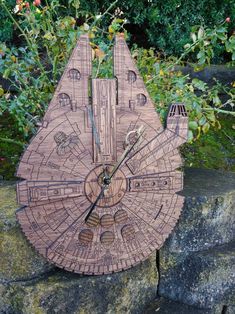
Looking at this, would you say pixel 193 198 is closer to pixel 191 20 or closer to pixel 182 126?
pixel 182 126

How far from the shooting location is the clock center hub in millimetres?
1639

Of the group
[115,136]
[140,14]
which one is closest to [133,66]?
[115,136]

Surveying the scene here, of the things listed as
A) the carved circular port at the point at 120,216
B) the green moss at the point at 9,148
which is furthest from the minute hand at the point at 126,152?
the green moss at the point at 9,148

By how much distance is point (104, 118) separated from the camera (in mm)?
1633

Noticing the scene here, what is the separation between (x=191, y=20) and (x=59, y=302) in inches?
108

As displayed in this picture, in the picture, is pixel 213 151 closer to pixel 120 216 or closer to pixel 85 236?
pixel 120 216

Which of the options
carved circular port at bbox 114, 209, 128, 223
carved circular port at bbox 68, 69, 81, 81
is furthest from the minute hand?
carved circular port at bbox 68, 69, 81, 81

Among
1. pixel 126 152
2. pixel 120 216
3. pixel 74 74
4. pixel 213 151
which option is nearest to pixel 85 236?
pixel 120 216

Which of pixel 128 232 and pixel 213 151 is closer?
pixel 128 232

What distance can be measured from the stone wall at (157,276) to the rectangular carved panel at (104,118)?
482 mm

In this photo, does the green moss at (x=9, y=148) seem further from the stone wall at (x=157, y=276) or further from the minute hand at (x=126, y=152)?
the minute hand at (x=126, y=152)

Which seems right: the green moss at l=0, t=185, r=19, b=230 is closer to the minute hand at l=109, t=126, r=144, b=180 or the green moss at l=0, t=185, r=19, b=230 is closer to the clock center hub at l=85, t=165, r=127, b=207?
the clock center hub at l=85, t=165, r=127, b=207

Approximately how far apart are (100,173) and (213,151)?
179 centimetres

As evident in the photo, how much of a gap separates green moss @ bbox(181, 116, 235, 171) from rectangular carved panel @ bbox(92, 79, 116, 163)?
136cm
